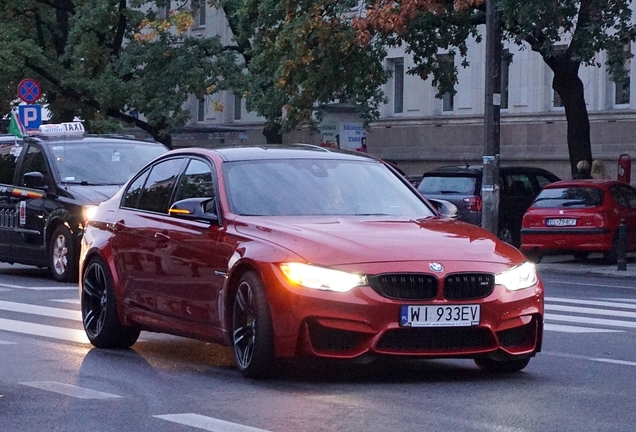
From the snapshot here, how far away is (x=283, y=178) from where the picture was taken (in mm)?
9797

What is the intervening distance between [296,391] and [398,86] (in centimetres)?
4112

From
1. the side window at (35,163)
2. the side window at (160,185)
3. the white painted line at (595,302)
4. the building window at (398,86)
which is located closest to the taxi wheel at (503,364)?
the side window at (160,185)

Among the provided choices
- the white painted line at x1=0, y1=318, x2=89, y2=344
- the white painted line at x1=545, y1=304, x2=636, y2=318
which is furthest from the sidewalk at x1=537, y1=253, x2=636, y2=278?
the white painted line at x1=0, y1=318, x2=89, y2=344

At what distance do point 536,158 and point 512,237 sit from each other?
12964 millimetres

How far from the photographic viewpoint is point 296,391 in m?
8.36

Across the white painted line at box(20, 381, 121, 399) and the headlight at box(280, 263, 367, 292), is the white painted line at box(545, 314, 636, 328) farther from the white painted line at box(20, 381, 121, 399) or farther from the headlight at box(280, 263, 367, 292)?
the white painted line at box(20, 381, 121, 399)

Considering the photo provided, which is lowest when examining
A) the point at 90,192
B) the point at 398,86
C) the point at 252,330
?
the point at 252,330

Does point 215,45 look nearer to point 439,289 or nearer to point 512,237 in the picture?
point 512,237

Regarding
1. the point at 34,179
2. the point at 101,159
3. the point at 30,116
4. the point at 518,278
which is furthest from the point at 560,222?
the point at 518,278

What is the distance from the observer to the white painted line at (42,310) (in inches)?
525

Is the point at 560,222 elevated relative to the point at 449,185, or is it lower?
lower

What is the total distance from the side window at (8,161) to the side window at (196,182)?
968 cm

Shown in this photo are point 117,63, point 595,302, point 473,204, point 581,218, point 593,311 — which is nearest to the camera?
point 593,311

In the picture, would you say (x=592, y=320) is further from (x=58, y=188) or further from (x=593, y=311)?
(x=58, y=188)
